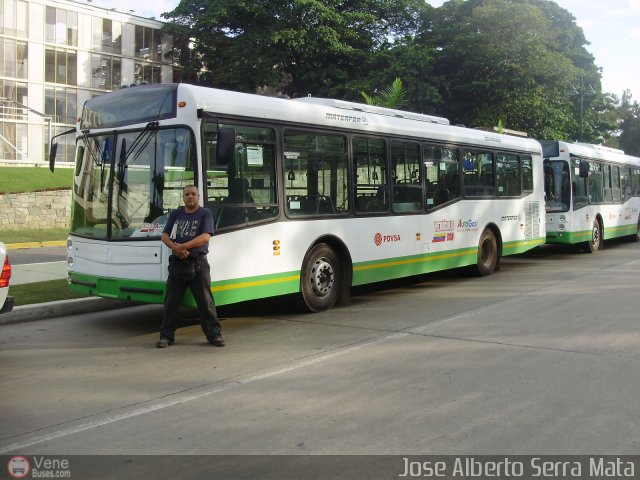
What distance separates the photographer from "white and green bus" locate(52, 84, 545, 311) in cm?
779

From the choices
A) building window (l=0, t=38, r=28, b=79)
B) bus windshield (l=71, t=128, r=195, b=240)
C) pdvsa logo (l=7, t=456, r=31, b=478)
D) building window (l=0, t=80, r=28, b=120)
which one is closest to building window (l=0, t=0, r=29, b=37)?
building window (l=0, t=38, r=28, b=79)

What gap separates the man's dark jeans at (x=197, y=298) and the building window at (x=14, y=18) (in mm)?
46779

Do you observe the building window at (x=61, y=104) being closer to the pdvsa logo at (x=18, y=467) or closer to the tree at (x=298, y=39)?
the tree at (x=298, y=39)

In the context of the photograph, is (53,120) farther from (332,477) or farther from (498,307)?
(332,477)

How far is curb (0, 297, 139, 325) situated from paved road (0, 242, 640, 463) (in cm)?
23

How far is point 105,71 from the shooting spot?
2096 inches

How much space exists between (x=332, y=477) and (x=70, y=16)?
53.4 m

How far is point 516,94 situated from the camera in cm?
3744

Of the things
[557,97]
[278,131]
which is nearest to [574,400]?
[278,131]

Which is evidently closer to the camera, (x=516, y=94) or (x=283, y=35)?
(x=516, y=94)

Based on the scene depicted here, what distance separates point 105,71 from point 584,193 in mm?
44362

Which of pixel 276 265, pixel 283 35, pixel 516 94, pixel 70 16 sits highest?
pixel 70 16

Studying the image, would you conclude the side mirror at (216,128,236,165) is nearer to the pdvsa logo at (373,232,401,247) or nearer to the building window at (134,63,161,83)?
the pdvsa logo at (373,232,401,247)

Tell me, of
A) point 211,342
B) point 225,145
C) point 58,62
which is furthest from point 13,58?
point 211,342
